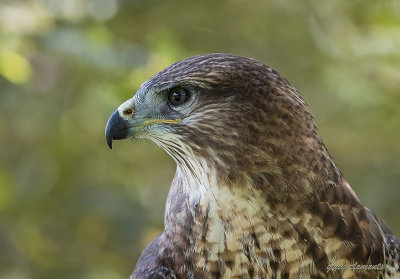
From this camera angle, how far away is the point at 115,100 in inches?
206

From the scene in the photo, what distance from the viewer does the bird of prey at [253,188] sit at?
2842mm

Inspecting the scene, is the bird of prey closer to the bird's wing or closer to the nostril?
the bird's wing

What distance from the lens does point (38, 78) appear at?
5.91m

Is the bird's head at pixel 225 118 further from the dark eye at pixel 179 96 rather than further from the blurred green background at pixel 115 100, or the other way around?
the blurred green background at pixel 115 100

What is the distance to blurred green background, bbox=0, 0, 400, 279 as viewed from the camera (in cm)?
547

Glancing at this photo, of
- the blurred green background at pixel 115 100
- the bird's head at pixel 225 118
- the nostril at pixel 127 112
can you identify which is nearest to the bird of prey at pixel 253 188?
the bird's head at pixel 225 118

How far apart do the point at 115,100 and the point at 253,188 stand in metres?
2.54

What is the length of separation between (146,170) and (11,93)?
150cm

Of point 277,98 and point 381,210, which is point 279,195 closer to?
point 277,98

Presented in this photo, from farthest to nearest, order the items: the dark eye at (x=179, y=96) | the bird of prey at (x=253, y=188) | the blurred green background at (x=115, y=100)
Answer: the blurred green background at (x=115, y=100) < the dark eye at (x=179, y=96) < the bird of prey at (x=253, y=188)

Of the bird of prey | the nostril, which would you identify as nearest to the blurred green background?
the nostril

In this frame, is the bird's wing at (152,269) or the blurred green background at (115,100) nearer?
the bird's wing at (152,269)

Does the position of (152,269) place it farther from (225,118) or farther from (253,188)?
(225,118)

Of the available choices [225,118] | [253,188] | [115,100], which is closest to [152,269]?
[253,188]
